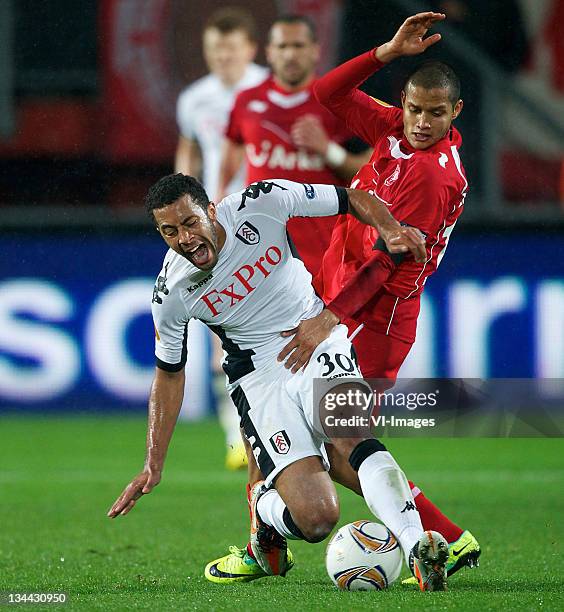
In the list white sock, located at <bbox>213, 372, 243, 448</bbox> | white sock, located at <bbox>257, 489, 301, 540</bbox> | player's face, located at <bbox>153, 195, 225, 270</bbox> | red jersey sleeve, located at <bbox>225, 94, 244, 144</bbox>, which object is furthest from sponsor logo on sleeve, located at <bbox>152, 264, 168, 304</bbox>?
red jersey sleeve, located at <bbox>225, 94, 244, 144</bbox>

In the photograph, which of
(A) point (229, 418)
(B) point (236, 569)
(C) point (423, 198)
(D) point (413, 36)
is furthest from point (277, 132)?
(B) point (236, 569)

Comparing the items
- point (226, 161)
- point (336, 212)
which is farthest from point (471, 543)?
point (226, 161)

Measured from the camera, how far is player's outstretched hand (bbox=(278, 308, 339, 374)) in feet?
15.1

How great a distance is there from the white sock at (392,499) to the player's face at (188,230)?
0.90m

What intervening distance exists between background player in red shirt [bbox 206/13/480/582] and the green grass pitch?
0.33m

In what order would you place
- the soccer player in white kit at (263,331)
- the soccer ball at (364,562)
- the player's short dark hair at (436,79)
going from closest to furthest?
1. the soccer ball at (364,562)
2. the soccer player in white kit at (263,331)
3. the player's short dark hair at (436,79)

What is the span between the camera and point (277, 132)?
7.49 metres

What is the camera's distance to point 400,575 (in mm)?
4855

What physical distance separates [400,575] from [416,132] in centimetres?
163

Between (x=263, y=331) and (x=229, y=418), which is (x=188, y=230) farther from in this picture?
(x=229, y=418)

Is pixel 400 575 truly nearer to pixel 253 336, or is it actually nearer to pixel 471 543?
pixel 471 543

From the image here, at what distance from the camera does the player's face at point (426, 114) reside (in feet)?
15.9

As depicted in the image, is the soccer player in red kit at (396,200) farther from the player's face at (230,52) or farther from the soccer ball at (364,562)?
the player's face at (230,52)

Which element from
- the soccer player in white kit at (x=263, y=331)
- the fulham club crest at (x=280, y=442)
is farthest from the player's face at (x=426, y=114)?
the fulham club crest at (x=280, y=442)
